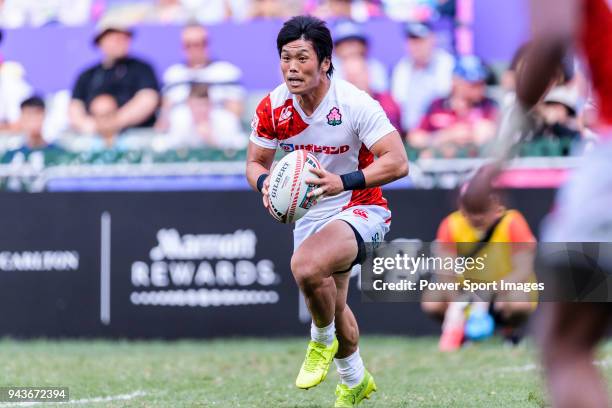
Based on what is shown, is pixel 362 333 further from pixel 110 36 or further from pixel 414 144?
pixel 110 36

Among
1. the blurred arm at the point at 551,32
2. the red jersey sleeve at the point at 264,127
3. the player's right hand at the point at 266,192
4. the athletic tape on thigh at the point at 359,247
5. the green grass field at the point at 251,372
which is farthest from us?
the green grass field at the point at 251,372

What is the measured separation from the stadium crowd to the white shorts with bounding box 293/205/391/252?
15.4 ft

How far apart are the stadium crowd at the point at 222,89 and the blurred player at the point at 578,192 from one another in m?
8.32

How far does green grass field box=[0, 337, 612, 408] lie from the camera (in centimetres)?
769

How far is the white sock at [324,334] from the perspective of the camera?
7137 millimetres

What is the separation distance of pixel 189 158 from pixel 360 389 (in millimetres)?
5284

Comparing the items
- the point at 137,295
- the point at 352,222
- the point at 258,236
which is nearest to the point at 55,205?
the point at 137,295

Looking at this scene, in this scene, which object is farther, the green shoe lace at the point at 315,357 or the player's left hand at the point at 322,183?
the green shoe lace at the point at 315,357

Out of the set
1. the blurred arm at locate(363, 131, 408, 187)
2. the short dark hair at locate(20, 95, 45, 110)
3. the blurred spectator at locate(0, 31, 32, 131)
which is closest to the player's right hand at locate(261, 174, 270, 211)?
the blurred arm at locate(363, 131, 408, 187)

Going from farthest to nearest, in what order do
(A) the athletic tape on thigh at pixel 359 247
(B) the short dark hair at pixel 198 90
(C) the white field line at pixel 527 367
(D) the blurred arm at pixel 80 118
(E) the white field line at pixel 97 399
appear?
(D) the blurred arm at pixel 80 118 < (B) the short dark hair at pixel 198 90 < (C) the white field line at pixel 527 367 < (E) the white field line at pixel 97 399 < (A) the athletic tape on thigh at pixel 359 247

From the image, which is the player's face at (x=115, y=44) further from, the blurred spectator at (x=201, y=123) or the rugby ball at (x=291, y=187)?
the rugby ball at (x=291, y=187)

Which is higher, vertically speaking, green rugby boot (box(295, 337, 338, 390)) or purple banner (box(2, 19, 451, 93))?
purple banner (box(2, 19, 451, 93))

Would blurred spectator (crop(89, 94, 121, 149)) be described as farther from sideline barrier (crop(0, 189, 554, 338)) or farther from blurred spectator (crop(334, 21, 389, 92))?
blurred spectator (crop(334, 21, 389, 92))

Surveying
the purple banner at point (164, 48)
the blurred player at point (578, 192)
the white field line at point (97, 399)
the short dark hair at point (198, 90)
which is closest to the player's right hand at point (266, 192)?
the white field line at point (97, 399)
